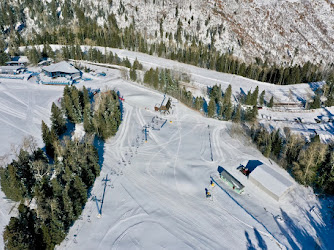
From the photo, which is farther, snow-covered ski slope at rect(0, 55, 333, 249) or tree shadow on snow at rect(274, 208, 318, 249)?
tree shadow on snow at rect(274, 208, 318, 249)

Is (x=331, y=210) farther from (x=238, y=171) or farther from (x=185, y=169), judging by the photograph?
(x=185, y=169)

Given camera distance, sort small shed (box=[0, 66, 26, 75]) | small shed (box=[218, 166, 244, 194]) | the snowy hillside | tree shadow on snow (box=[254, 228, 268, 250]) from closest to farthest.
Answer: tree shadow on snow (box=[254, 228, 268, 250]), small shed (box=[218, 166, 244, 194]), small shed (box=[0, 66, 26, 75]), the snowy hillside

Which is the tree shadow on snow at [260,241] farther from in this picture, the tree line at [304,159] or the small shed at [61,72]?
the small shed at [61,72]

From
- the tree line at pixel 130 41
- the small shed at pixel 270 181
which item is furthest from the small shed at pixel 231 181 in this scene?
the tree line at pixel 130 41

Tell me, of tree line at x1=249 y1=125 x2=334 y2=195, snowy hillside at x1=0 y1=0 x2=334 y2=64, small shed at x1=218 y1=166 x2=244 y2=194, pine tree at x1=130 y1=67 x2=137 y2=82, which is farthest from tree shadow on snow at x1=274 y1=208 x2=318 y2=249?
snowy hillside at x1=0 y1=0 x2=334 y2=64

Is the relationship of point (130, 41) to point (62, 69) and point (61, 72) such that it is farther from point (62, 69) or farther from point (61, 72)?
point (61, 72)

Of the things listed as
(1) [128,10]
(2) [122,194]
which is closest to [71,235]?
(2) [122,194]

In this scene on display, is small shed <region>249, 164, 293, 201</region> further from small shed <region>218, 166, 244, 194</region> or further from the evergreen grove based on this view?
the evergreen grove
